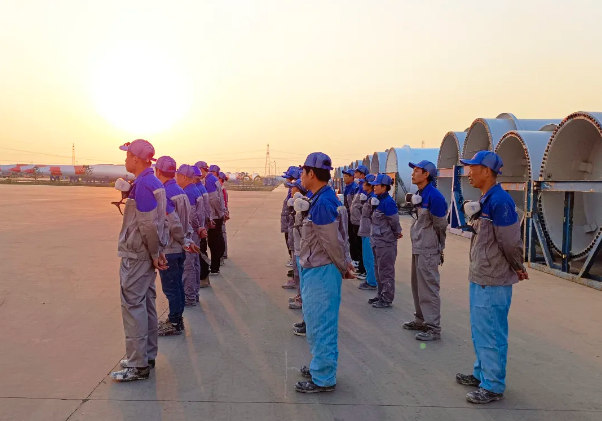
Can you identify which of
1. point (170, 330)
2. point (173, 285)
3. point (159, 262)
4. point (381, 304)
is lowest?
point (381, 304)

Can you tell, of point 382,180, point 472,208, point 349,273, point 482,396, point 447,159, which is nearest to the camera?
point 482,396

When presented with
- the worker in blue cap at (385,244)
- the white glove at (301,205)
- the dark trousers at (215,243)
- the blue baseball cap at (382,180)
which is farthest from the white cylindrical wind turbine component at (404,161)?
the white glove at (301,205)

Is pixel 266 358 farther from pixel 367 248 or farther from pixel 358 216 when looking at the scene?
pixel 358 216

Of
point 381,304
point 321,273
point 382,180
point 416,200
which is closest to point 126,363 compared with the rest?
point 321,273

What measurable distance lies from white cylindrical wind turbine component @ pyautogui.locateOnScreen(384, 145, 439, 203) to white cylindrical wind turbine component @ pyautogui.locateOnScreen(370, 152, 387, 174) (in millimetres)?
879

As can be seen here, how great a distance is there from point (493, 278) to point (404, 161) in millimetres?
19877

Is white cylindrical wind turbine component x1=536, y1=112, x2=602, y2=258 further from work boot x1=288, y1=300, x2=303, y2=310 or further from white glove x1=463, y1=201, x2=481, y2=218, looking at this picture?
white glove x1=463, y1=201, x2=481, y2=218

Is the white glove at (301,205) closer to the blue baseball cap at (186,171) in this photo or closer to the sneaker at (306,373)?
the sneaker at (306,373)

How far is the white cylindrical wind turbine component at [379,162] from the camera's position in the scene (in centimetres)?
2638

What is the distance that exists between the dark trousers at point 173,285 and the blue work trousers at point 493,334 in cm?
307

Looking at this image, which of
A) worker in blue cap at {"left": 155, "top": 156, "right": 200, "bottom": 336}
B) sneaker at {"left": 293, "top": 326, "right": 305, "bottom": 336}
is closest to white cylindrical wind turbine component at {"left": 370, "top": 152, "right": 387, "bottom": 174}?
sneaker at {"left": 293, "top": 326, "right": 305, "bottom": 336}

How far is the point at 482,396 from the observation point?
11.3ft

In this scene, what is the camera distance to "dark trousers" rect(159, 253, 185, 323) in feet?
15.8

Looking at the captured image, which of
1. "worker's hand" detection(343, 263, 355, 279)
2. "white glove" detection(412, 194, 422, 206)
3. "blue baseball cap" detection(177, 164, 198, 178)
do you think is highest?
"blue baseball cap" detection(177, 164, 198, 178)
